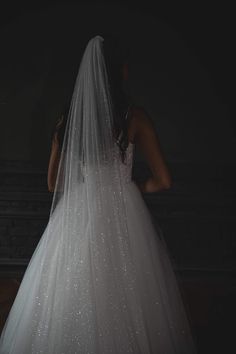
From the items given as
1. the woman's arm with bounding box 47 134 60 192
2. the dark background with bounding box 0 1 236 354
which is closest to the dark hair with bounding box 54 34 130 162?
the woman's arm with bounding box 47 134 60 192

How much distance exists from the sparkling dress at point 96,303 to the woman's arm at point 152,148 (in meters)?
0.12

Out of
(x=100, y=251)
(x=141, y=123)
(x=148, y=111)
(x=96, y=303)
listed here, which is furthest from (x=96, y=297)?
(x=148, y=111)

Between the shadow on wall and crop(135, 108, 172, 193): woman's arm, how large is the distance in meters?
1.18

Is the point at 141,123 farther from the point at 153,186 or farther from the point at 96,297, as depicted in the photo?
the point at 96,297

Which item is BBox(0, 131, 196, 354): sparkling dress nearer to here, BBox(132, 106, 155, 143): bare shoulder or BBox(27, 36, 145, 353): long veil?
BBox(27, 36, 145, 353): long veil

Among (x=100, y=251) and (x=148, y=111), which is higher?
(x=148, y=111)

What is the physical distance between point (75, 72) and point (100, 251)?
1616 millimetres

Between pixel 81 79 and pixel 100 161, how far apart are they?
270 mm

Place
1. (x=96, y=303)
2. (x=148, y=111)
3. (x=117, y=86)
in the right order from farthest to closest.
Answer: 1. (x=148, y=111)
2. (x=117, y=86)
3. (x=96, y=303)

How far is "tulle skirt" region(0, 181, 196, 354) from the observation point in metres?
1.18

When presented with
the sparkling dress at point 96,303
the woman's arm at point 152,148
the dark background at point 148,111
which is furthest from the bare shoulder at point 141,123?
the dark background at point 148,111

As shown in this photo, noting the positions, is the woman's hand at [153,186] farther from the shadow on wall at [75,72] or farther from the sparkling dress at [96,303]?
the shadow on wall at [75,72]

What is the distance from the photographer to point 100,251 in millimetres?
1260

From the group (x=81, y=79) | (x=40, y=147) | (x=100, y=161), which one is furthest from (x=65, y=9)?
(x=100, y=161)
